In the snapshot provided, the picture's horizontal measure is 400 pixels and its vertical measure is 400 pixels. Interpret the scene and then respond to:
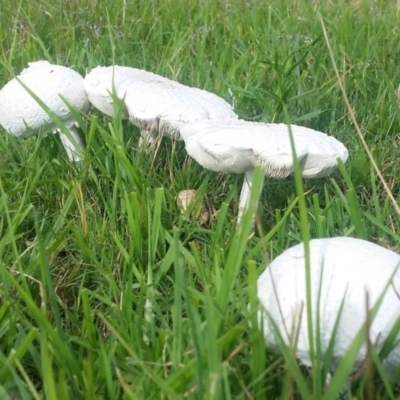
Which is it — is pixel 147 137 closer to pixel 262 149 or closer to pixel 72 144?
pixel 72 144

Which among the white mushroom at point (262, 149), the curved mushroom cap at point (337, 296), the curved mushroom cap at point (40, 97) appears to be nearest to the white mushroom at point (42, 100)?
the curved mushroom cap at point (40, 97)

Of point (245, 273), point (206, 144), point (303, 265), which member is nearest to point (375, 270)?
point (303, 265)

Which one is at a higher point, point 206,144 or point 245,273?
point 206,144

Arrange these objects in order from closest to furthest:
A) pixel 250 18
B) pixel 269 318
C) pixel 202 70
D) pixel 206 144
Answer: pixel 269 318
pixel 206 144
pixel 202 70
pixel 250 18

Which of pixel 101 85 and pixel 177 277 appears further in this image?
pixel 101 85

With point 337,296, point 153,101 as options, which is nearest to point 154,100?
point 153,101

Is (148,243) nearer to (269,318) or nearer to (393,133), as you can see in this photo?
(269,318)

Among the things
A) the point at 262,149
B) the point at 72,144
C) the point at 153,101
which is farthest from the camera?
the point at 72,144
